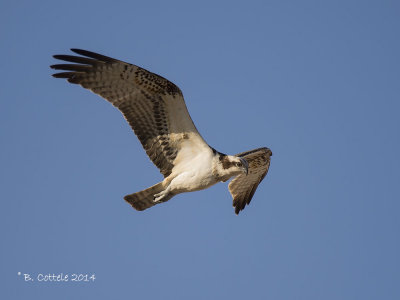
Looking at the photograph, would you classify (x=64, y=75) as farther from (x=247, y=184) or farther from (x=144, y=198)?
(x=247, y=184)

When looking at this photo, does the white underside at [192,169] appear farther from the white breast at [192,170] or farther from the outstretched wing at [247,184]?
the outstretched wing at [247,184]

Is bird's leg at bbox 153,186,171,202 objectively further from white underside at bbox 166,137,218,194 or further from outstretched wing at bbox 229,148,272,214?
outstretched wing at bbox 229,148,272,214

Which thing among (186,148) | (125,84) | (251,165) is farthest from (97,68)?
(251,165)

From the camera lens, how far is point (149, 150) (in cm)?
1072

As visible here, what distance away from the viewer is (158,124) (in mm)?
10492

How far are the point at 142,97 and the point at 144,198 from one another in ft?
5.63

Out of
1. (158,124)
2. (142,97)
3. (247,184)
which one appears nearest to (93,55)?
(142,97)

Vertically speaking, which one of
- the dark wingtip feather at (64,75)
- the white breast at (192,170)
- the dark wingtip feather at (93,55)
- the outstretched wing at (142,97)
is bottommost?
the white breast at (192,170)

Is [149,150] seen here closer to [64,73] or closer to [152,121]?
[152,121]

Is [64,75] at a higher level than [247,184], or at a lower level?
higher

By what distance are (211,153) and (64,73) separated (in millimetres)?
2645

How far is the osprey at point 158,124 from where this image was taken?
→ 32.7ft

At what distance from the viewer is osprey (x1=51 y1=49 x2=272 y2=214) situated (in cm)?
998

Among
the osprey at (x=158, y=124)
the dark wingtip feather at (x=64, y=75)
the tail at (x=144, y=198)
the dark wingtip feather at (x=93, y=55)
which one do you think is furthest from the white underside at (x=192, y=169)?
the dark wingtip feather at (x=64, y=75)
